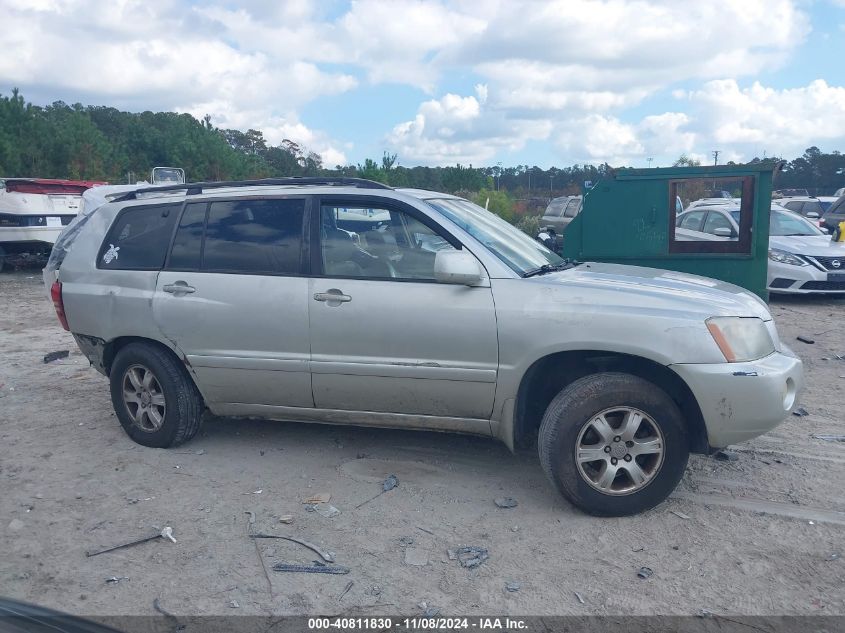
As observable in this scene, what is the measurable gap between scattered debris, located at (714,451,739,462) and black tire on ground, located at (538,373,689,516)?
1.05 m

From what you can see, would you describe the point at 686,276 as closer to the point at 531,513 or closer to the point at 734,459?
the point at 734,459

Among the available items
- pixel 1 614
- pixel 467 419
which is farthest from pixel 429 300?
pixel 1 614

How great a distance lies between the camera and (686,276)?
5113mm

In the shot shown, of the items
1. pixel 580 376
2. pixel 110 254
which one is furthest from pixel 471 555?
pixel 110 254

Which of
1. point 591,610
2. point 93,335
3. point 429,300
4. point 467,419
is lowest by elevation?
point 591,610

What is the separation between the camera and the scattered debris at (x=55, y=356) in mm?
8097

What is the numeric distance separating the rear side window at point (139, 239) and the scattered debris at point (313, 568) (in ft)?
7.93

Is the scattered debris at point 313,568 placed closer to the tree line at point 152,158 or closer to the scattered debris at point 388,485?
the scattered debris at point 388,485

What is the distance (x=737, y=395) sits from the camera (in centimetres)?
404

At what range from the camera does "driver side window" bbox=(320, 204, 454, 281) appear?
184 inches

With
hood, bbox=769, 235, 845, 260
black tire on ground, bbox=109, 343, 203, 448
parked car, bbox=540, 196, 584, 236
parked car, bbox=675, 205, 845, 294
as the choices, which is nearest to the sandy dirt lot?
black tire on ground, bbox=109, 343, 203, 448

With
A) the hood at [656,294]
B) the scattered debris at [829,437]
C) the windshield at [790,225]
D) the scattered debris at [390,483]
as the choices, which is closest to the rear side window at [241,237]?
the scattered debris at [390,483]

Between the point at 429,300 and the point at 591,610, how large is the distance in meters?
1.92

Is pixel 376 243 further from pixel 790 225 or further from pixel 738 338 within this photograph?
pixel 790 225
